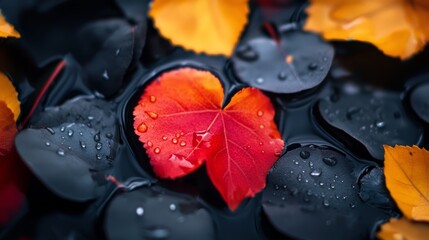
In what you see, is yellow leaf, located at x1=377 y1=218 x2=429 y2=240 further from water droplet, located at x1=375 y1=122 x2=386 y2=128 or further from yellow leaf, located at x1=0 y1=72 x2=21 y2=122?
yellow leaf, located at x1=0 y1=72 x2=21 y2=122

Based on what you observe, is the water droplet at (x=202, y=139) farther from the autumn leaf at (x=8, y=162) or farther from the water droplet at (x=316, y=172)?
the autumn leaf at (x=8, y=162)

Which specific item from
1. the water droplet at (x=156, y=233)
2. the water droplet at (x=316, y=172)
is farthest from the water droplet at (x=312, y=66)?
the water droplet at (x=156, y=233)

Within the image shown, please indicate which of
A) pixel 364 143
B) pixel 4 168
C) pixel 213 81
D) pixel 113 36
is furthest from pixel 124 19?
pixel 364 143

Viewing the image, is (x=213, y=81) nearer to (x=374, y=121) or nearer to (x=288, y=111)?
(x=288, y=111)

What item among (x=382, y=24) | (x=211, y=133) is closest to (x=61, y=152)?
(x=211, y=133)

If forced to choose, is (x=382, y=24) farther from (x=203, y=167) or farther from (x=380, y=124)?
(x=203, y=167)
